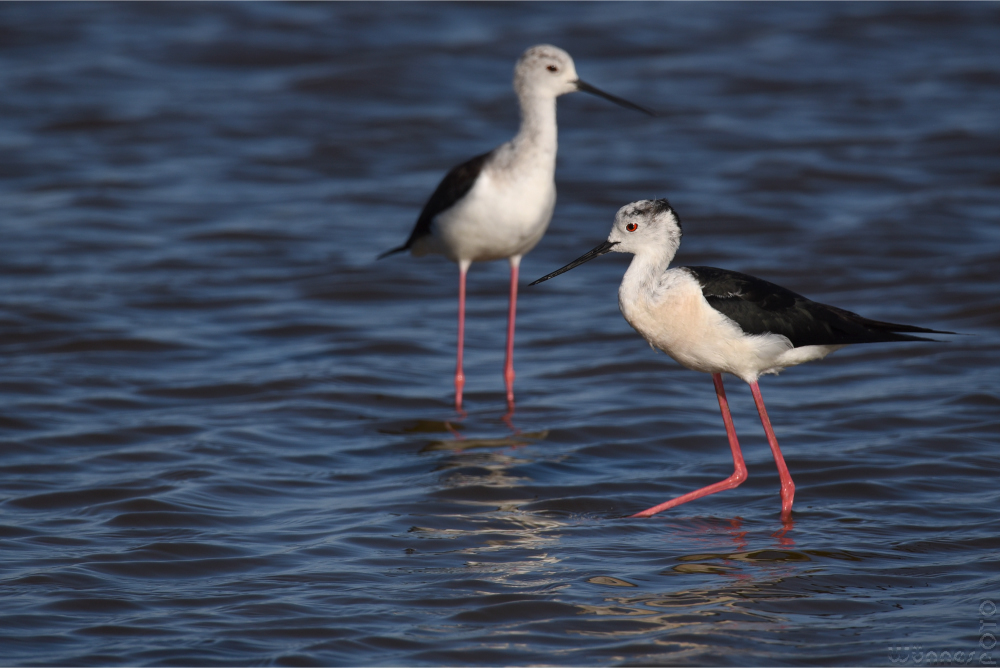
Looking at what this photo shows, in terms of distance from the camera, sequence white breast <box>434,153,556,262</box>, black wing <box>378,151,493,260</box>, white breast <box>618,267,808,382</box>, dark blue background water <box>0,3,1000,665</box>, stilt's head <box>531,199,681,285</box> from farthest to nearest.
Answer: black wing <box>378,151,493,260</box>
white breast <box>434,153,556,262</box>
stilt's head <box>531,199,681,285</box>
white breast <box>618,267,808,382</box>
dark blue background water <box>0,3,1000,665</box>

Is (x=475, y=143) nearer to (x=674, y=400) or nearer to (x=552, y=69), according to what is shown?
(x=552, y=69)

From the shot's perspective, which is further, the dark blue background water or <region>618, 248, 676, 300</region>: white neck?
<region>618, 248, 676, 300</region>: white neck

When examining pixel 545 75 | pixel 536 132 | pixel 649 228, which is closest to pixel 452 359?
pixel 536 132

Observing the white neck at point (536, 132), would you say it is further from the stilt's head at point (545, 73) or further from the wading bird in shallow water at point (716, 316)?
the wading bird in shallow water at point (716, 316)

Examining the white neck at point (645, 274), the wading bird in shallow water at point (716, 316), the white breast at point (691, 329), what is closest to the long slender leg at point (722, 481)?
the wading bird in shallow water at point (716, 316)

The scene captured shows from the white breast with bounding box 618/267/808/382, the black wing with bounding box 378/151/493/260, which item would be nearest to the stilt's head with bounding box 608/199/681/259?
the white breast with bounding box 618/267/808/382

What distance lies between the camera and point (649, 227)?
17.5 feet

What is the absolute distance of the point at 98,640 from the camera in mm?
4160

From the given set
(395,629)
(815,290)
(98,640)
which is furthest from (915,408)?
(98,640)

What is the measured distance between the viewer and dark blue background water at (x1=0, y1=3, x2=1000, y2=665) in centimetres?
444

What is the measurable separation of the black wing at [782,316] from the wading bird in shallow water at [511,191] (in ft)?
7.14

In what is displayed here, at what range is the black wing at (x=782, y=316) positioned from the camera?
5.14 m

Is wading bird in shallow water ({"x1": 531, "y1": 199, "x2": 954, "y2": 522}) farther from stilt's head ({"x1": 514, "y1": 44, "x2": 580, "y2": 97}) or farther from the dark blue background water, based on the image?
stilt's head ({"x1": 514, "y1": 44, "x2": 580, "y2": 97})

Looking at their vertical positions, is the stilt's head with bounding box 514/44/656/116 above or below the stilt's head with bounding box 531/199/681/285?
above
